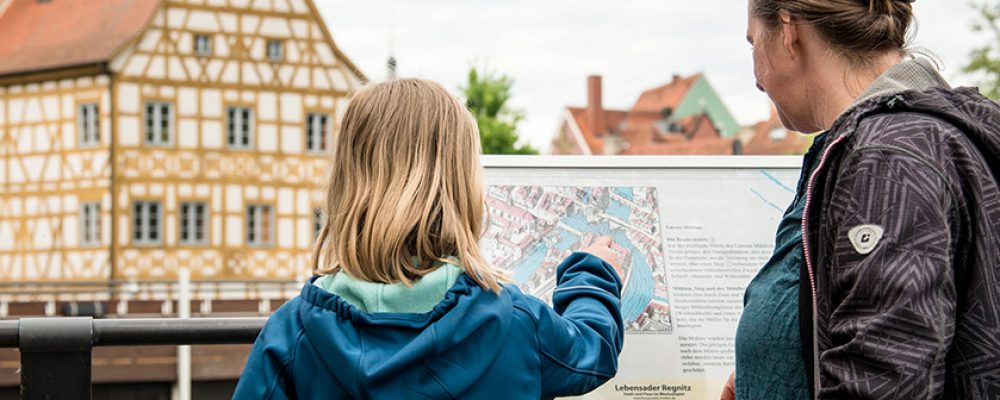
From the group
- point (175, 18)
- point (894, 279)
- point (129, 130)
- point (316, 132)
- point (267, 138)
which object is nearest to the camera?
point (894, 279)

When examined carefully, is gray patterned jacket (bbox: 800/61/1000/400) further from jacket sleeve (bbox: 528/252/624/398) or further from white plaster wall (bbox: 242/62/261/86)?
white plaster wall (bbox: 242/62/261/86)

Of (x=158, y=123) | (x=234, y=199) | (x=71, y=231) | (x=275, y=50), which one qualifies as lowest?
(x=71, y=231)

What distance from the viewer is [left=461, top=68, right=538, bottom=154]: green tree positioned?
31.8 meters

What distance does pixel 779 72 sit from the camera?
1956 mm

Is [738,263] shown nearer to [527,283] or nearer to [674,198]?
[674,198]

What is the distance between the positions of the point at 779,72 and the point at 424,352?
0.66m

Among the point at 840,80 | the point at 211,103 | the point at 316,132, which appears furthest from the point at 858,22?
the point at 316,132

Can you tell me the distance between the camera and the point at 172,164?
89.0 ft

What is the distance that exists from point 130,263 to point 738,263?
25213 millimetres

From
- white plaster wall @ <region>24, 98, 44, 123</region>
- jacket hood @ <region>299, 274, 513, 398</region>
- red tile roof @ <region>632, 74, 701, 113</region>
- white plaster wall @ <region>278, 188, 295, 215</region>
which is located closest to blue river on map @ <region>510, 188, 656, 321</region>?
jacket hood @ <region>299, 274, 513, 398</region>

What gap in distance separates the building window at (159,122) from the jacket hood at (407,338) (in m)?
25.9

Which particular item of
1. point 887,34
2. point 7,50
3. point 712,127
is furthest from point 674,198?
point 712,127

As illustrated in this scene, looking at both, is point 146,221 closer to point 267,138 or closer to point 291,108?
point 267,138

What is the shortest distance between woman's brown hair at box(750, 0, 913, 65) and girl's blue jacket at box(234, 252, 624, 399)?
23.7 inches
